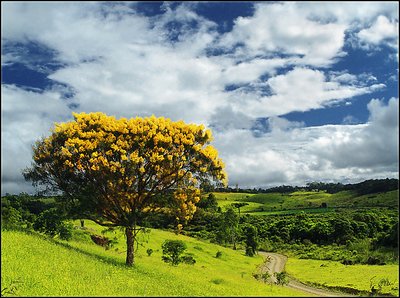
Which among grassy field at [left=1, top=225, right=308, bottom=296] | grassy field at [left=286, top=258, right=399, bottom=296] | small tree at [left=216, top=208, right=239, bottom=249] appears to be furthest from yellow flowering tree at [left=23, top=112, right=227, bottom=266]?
small tree at [left=216, top=208, right=239, bottom=249]

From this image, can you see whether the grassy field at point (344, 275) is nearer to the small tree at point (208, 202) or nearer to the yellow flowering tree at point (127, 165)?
the small tree at point (208, 202)

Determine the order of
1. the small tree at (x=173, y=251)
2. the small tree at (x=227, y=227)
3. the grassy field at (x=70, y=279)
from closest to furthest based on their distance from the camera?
the grassy field at (x=70, y=279), the small tree at (x=173, y=251), the small tree at (x=227, y=227)

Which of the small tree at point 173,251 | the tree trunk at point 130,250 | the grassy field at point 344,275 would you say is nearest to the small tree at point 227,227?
the grassy field at point 344,275

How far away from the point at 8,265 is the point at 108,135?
39.6 feet

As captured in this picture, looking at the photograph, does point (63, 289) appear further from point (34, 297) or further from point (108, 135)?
point (108, 135)

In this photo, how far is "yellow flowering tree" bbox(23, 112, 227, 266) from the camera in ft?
101

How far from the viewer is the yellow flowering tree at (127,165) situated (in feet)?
101

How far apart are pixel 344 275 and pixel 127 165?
52.7 metres

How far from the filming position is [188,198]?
32.5 meters

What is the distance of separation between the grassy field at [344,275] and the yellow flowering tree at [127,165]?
2971cm

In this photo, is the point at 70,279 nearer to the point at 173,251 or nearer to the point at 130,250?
the point at 130,250

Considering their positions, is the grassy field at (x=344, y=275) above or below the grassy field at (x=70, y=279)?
below

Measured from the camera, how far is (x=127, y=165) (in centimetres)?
3077

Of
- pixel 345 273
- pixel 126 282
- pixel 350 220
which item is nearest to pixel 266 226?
pixel 350 220
